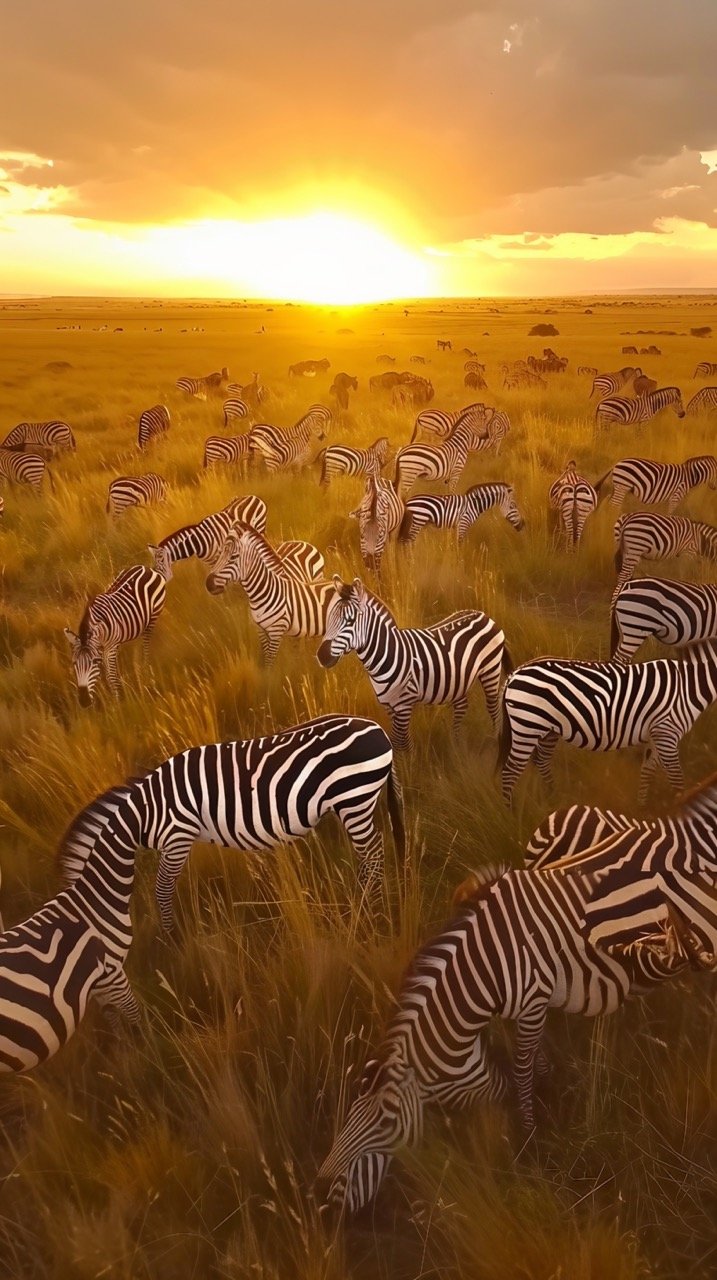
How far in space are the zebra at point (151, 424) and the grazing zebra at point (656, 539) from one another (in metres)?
13.8

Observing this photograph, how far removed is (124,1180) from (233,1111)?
1.42ft

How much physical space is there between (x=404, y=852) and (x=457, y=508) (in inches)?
295

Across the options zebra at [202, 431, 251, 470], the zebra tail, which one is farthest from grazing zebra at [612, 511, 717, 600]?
zebra at [202, 431, 251, 470]

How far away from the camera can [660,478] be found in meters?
11.0

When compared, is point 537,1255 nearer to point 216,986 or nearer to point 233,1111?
point 233,1111

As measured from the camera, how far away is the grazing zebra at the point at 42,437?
17.6 meters

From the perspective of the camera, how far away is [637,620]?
20.2 ft

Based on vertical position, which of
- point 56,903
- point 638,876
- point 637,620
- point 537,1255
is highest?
point 637,620

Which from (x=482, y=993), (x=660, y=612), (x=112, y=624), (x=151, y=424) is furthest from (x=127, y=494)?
(x=482, y=993)

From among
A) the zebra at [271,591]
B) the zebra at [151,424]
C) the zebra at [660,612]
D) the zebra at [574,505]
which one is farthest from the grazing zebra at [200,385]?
the zebra at [660,612]

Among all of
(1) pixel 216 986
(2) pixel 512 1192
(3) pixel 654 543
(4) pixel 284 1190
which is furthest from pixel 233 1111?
(3) pixel 654 543

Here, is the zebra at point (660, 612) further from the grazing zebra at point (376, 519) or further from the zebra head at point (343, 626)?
the grazing zebra at point (376, 519)

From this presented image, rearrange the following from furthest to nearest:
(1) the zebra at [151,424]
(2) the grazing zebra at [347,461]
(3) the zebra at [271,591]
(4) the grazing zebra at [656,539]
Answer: (1) the zebra at [151,424], (2) the grazing zebra at [347,461], (4) the grazing zebra at [656,539], (3) the zebra at [271,591]

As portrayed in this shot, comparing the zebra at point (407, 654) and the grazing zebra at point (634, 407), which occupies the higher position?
the grazing zebra at point (634, 407)
